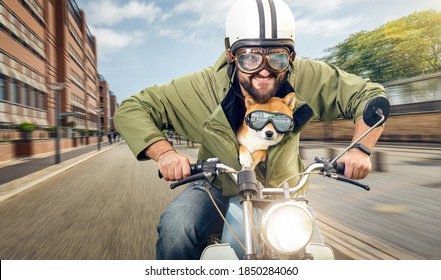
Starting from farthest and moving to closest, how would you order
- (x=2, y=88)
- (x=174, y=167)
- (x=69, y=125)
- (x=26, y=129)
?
(x=69, y=125) → (x=26, y=129) → (x=2, y=88) → (x=174, y=167)

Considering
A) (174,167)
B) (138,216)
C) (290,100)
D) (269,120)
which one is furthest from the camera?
(138,216)

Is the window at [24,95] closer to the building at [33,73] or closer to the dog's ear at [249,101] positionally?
the building at [33,73]

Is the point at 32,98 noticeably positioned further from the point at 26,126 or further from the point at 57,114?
the point at 57,114

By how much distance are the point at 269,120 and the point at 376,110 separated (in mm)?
422

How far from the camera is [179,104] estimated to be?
176 cm

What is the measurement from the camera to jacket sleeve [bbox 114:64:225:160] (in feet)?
5.50

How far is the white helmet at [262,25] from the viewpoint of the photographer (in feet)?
4.61

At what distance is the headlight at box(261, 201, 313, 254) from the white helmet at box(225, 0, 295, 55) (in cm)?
71

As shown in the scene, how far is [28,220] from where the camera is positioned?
4055 mm

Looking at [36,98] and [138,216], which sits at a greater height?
[36,98]

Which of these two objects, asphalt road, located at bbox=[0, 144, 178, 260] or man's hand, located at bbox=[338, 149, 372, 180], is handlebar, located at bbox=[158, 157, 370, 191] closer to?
man's hand, located at bbox=[338, 149, 372, 180]

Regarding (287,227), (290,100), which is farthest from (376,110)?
(287,227)

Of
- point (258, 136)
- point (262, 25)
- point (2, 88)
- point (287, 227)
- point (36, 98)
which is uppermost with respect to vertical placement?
point (36, 98)
